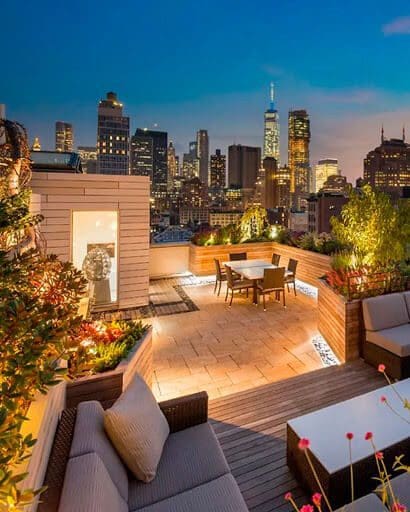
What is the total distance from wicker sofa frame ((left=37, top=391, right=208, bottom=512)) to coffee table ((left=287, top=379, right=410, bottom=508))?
70cm

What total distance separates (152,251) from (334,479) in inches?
299

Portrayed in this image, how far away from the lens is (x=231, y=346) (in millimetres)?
4625

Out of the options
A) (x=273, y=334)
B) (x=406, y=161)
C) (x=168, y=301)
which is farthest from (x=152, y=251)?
(x=406, y=161)

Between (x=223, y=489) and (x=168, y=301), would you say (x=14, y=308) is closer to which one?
(x=223, y=489)

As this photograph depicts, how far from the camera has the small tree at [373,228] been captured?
441cm

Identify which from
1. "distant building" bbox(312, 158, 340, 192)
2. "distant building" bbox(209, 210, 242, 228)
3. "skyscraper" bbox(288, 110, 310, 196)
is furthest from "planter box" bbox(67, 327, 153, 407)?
"skyscraper" bbox(288, 110, 310, 196)

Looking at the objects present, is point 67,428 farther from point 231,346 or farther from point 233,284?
point 233,284

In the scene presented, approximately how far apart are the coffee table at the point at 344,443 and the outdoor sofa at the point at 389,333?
1074 mm

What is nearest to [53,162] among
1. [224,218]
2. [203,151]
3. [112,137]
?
[224,218]

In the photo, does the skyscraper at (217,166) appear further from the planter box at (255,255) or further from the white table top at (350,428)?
the white table top at (350,428)

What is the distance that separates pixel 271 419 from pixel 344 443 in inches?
35.3

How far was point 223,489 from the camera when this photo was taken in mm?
1688

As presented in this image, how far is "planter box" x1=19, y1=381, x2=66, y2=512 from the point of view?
125 centimetres

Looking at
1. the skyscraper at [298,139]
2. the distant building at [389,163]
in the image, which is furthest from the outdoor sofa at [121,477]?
the skyscraper at [298,139]
